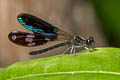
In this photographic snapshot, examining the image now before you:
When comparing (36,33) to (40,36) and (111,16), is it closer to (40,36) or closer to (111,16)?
(40,36)

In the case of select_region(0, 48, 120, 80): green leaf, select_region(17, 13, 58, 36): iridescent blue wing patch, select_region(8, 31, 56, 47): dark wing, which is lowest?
select_region(0, 48, 120, 80): green leaf

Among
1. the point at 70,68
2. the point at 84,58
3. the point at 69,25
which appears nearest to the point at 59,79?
the point at 70,68

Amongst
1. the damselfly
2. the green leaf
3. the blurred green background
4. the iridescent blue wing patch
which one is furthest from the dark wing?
the blurred green background

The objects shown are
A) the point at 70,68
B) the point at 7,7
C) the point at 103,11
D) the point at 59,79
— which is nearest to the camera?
the point at 59,79

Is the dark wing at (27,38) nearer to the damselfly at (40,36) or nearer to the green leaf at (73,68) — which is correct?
the damselfly at (40,36)

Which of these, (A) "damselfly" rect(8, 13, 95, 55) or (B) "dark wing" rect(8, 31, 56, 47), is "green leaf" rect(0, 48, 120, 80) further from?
(B) "dark wing" rect(8, 31, 56, 47)

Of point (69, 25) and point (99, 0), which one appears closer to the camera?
point (99, 0)

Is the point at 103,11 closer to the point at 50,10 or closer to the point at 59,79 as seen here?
the point at 50,10
